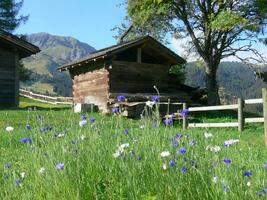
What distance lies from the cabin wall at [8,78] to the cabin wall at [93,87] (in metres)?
4.67

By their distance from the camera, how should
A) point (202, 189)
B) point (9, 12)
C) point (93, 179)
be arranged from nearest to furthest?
point (202, 189), point (93, 179), point (9, 12)

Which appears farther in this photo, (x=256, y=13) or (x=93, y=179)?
(x=256, y=13)

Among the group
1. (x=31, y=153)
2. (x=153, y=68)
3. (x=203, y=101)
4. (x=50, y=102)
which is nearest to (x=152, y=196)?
(x=31, y=153)

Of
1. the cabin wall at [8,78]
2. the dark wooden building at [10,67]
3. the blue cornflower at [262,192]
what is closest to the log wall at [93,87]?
the dark wooden building at [10,67]

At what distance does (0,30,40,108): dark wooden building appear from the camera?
1043 inches

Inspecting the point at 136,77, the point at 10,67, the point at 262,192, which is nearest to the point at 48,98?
the point at 10,67

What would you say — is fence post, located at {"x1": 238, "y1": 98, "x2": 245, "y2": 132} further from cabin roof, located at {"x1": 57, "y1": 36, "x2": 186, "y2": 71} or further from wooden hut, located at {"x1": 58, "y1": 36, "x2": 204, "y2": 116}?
cabin roof, located at {"x1": 57, "y1": 36, "x2": 186, "y2": 71}

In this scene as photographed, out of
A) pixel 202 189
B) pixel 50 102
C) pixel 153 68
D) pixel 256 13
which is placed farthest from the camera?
pixel 50 102

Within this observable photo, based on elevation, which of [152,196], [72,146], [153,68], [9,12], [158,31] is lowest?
[152,196]

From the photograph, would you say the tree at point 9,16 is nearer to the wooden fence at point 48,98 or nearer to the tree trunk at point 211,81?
the wooden fence at point 48,98

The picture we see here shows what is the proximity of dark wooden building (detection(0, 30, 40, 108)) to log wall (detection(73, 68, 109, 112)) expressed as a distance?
3.88 m

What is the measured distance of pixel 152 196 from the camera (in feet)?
12.7

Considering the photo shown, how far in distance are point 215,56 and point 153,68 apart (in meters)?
6.07

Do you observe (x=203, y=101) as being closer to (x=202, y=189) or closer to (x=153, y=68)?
(x=153, y=68)
